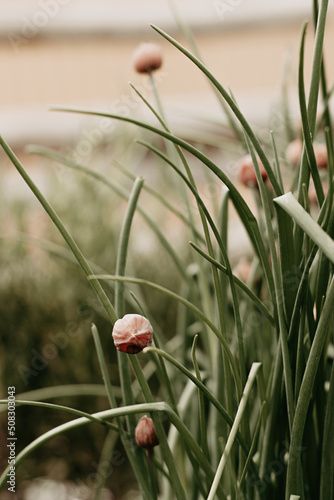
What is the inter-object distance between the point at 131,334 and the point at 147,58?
14 cm

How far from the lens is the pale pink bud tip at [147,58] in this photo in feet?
0.90

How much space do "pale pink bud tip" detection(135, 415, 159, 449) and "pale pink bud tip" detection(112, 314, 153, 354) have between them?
0.13 feet

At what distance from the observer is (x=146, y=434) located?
8.4 inches

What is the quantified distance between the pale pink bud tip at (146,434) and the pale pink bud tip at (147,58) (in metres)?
0.16

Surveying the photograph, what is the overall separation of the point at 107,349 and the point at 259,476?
1.61ft

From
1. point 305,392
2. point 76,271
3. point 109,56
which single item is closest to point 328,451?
point 305,392

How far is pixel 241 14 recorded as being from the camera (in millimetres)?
1939

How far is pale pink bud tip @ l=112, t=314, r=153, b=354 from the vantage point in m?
0.19

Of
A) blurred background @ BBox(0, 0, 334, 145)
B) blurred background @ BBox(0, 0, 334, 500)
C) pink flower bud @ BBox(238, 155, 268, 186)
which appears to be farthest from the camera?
blurred background @ BBox(0, 0, 334, 145)

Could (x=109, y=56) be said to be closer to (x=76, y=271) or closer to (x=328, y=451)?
(x=76, y=271)

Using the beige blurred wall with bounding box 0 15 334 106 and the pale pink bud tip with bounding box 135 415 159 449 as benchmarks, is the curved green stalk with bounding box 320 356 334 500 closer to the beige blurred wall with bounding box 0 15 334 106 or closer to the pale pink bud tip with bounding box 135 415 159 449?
the pale pink bud tip with bounding box 135 415 159 449

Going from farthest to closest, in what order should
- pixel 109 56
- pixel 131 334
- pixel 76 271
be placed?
pixel 109 56, pixel 76 271, pixel 131 334

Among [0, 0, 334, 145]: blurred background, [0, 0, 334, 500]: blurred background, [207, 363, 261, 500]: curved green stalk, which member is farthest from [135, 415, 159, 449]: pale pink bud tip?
[0, 0, 334, 145]: blurred background

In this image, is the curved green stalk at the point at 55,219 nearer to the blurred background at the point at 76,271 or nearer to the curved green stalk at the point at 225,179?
the curved green stalk at the point at 225,179
